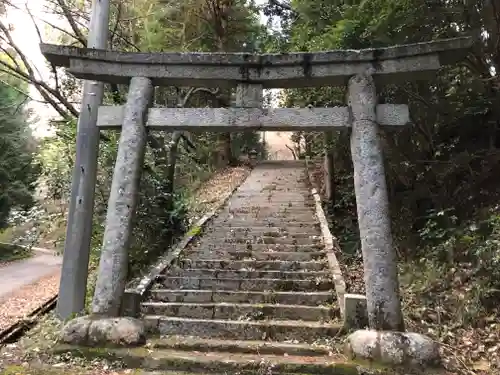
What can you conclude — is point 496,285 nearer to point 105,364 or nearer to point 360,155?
point 360,155

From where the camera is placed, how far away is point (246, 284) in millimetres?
6855

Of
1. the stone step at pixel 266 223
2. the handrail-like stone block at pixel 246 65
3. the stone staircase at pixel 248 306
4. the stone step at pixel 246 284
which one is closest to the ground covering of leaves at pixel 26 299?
the stone step at pixel 246 284

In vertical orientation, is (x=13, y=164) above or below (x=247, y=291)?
above

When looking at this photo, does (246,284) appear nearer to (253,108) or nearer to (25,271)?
(253,108)

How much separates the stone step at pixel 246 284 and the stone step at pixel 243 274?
0.70 ft

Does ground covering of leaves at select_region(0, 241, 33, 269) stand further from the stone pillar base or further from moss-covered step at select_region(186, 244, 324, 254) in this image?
the stone pillar base

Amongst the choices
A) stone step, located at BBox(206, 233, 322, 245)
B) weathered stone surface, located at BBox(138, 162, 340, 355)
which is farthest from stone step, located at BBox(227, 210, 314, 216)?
stone step, located at BBox(206, 233, 322, 245)

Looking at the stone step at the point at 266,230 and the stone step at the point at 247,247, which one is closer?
the stone step at the point at 247,247

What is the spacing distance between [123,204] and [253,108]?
2.06 m

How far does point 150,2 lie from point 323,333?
414 inches

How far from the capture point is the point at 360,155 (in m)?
5.39

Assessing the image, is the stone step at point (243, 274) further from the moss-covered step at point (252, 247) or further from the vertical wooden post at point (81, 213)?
the vertical wooden post at point (81, 213)

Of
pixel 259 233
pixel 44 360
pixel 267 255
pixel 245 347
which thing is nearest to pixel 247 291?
pixel 245 347

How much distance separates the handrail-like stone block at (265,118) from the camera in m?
5.48
